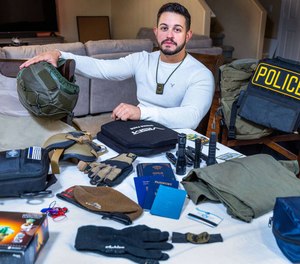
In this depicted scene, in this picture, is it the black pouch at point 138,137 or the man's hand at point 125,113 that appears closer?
the black pouch at point 138,137

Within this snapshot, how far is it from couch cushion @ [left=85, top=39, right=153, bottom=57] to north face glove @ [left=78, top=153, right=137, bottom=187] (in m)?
2.20

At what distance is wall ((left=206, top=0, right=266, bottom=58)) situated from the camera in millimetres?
5230

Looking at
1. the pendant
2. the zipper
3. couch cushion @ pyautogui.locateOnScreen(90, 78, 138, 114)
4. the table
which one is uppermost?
the pendant

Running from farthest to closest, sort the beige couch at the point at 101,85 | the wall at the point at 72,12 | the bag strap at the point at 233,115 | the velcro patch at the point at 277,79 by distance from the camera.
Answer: the wall at the point at 72,12
the beige couch at the point at 101,85
the bag strap at the point at 233,115
the velcro patch at the point at 277,79

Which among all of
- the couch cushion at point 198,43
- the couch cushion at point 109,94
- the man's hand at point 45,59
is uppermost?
the man's hand at point 45,59

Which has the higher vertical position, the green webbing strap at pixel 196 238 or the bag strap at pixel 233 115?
the green webbing strap at pixel 196 238

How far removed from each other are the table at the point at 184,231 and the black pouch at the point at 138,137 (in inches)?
9.7

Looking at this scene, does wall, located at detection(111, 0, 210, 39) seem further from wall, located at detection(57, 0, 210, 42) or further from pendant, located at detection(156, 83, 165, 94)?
pendant, located at detection(156, 83, 165, 94)

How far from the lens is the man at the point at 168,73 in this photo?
73.0 inches

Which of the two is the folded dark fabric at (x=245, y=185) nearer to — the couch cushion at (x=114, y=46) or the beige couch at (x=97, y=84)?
the beige couch at (x=97, y=84)

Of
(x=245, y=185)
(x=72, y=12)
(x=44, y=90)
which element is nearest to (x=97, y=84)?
(x=44, y=90)

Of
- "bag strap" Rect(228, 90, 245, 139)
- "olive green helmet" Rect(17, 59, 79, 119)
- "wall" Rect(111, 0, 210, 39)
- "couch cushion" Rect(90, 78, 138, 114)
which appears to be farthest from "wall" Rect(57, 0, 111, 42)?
"olive green helmet" Rect(17, 59, 79, 119)

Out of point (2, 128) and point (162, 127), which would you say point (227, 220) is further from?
point (2, 128)

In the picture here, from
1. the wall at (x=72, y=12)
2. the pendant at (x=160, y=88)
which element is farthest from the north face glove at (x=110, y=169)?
the wall at (x=72, y=12)
